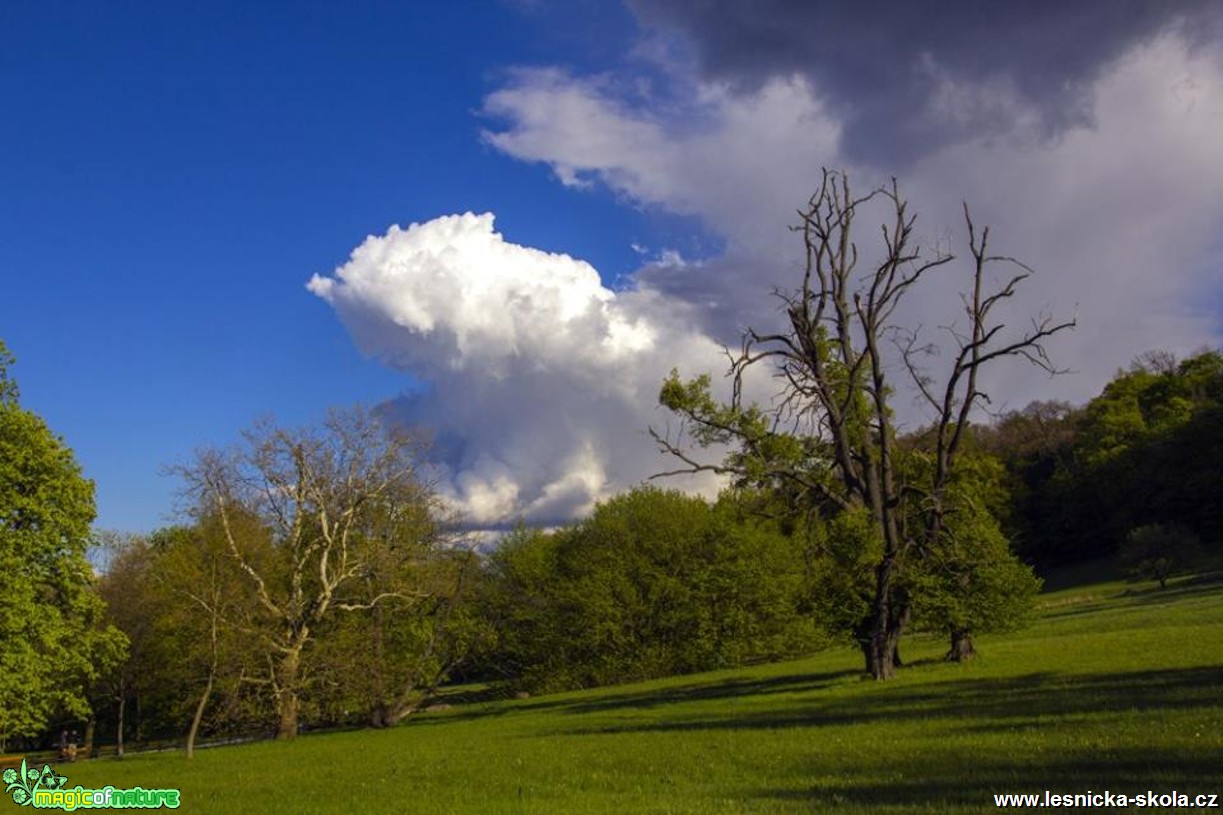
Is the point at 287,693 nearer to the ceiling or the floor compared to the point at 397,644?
nearer to the floor

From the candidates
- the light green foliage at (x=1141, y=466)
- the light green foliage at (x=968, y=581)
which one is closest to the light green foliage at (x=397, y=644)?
the light green foliage at (x=968, y=581)

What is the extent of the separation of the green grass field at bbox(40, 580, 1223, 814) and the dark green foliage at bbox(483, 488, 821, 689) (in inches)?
895

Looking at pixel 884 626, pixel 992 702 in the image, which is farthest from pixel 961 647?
pixel 992 702

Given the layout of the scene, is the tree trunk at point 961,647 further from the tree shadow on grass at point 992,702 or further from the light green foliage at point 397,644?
the light green foliage at point 397,644

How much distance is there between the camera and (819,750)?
1536 centimetres

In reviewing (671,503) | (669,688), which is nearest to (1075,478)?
(671,503)

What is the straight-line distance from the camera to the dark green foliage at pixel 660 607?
187 feet

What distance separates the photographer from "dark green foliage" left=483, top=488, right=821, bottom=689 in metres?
57.0

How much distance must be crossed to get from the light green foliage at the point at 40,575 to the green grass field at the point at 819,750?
13.8 ft

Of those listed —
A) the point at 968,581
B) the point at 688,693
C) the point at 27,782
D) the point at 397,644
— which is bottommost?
the point at 688,693

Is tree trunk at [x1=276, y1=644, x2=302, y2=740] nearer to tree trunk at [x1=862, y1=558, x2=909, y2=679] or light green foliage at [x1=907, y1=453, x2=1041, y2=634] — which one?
tree trunk at [x1=862, y1=558, x2=909, y2=679]

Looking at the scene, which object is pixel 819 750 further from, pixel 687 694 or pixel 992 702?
pixel 687 694

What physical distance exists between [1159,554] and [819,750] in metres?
53.4

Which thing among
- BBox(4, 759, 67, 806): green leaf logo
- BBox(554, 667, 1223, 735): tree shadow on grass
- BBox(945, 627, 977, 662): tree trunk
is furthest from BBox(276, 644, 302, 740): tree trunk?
BBox(945, 627, 977, 662): tree trunk
